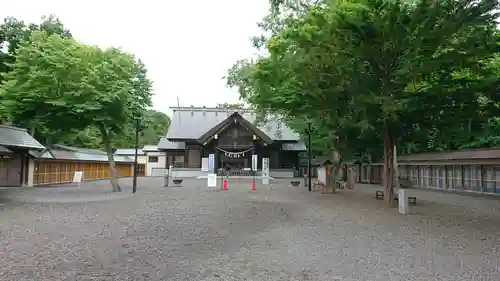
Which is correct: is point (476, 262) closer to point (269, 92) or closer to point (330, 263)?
point (330, 263)

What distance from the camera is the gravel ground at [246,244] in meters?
5.21

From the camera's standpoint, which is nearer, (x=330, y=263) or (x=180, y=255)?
(x=330, y=263)

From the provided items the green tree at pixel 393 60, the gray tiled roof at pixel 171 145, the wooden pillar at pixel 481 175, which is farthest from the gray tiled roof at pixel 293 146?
the green tree at pixel 393 60

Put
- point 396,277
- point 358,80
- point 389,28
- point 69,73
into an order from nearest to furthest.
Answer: point 396,277
point 389,28
point 358,80
point 69,73

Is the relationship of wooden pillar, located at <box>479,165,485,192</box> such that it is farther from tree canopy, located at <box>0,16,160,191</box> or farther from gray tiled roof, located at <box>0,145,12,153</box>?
gray tiled roof, located at <box>0,145,12,153</box>

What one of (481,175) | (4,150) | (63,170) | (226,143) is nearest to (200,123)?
(226,143)

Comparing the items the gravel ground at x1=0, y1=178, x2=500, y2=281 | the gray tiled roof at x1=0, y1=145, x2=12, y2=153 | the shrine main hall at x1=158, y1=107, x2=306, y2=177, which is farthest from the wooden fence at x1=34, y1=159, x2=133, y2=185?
the gravel ground at x1=0, y1=178, x2=500, y2=281

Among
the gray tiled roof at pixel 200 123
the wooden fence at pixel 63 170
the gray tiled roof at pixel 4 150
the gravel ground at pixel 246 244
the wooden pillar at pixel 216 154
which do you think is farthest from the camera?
the gray tiled roof at pixel 200 123

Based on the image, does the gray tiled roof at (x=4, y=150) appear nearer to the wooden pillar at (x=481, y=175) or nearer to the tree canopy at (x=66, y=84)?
the tree canopy at (x=66, y=84)

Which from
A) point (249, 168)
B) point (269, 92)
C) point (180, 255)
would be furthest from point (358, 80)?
point (249, 168)

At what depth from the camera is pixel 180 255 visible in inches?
242

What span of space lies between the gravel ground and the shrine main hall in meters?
22.1

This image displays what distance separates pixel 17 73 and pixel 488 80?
62.0 ft

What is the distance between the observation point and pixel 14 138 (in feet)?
67.5
